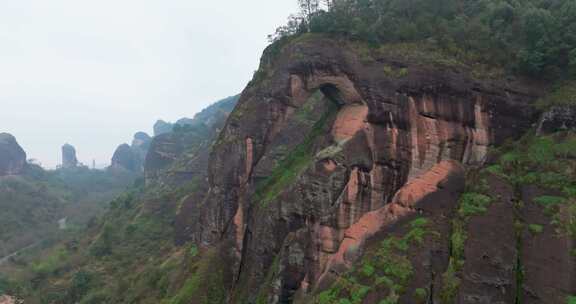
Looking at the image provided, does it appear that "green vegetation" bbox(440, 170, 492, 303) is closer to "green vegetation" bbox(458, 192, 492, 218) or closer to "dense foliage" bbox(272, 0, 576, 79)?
"green vegetation" bbox(458, 192, 492, 218)

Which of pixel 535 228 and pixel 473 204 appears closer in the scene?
pixel 535 228

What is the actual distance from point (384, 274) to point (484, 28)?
1287 cm

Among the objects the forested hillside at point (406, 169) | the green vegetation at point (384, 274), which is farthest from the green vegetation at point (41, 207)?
the green vegetation at point (384, 274)

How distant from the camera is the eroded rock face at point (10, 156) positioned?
86.6 meters

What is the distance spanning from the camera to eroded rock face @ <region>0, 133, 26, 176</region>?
86.6 meters

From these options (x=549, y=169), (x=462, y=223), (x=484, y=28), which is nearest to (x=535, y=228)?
(x=462, y=223)

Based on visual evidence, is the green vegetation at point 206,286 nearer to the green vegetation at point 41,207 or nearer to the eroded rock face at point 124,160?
the green vegetation at point 41,207

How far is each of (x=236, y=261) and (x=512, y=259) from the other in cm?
1216

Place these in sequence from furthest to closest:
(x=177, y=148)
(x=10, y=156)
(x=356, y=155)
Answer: (x=10, y=156)
(x=177, y=148)
(x=356, y=155)

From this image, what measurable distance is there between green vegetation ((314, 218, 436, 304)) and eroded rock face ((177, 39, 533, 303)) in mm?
947

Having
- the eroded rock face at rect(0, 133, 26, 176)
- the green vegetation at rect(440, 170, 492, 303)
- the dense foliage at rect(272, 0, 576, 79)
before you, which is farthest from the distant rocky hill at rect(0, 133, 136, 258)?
the green vegetation at rect(440, 170, 492, 303)

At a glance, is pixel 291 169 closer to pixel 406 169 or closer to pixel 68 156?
pixel 406 169

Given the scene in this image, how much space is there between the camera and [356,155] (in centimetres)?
1614

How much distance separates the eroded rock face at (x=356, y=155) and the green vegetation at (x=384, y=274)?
0.95 metres
